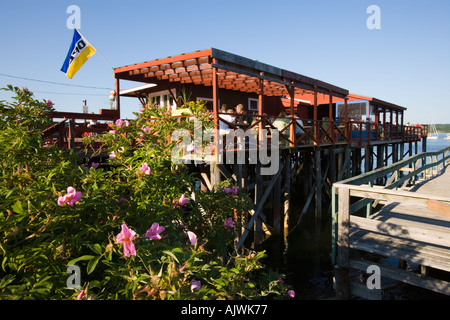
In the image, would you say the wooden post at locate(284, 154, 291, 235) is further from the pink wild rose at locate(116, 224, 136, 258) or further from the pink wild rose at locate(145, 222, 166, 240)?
the pink wild rose at locate(116, 224, 136, 258)

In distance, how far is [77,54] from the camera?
8.82 m

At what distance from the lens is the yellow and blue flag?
8664 mm

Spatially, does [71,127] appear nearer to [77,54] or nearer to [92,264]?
[77,54]

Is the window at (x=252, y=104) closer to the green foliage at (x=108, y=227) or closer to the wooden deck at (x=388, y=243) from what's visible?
the wooden deck at (x=388, y=243)

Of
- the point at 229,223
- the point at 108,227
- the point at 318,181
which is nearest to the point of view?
the point at 108,227

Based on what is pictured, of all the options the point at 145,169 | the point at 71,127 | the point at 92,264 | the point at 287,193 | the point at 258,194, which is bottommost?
the point at 287,193

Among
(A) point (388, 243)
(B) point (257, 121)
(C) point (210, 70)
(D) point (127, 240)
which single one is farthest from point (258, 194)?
(D) point (127, 240)

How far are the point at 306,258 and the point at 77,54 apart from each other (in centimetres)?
898

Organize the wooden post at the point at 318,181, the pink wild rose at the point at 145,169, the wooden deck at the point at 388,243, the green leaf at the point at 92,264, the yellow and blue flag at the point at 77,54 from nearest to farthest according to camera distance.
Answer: the green leaf at the point at 92,264
the pink wild rose at the point at 145,169
the wooden deck at the point at 388,243
the yellow and blue flag at the point at 77,54
the wooden post at the point at 318,181

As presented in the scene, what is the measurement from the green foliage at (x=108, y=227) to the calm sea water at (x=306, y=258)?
4306mm

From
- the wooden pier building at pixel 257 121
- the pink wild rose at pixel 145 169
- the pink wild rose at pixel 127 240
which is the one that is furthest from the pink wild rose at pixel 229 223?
the wooden pier building at pixel 257 121

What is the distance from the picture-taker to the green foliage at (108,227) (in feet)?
5.08

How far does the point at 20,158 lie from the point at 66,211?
3.18 feet

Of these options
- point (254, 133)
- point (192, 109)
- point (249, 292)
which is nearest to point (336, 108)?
point (254, 133)
